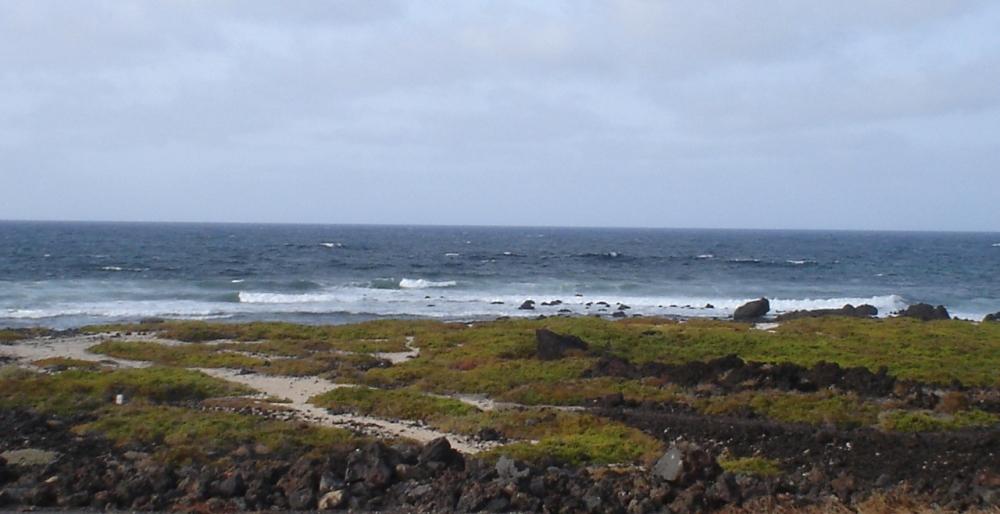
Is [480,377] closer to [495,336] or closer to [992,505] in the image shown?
[495,336]

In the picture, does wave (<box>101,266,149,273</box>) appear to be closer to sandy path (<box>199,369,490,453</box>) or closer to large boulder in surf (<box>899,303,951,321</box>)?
sandy path (<box>199,369,490,453</box>)

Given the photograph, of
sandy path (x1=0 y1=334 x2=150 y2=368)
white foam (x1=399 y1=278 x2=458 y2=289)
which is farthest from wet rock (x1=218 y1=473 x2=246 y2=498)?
white foam (x1=399 y1=278 x2=458 y2=289)

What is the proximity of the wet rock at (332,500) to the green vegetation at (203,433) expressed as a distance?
140 inches

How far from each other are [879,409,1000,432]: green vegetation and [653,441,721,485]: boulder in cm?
703

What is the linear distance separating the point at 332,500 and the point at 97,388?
1253 cm

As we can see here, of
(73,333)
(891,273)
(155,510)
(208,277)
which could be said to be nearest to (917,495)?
(155,510)

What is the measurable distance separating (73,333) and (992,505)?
3652cm

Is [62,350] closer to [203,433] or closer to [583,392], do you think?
[203,433]

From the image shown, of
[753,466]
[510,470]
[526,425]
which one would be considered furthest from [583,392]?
[510,470]

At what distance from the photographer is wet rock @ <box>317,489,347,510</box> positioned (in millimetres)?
13139

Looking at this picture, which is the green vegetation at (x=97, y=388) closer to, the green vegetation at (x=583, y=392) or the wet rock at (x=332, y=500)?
the green vegetation at (x=583, y=392)

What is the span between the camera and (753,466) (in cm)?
1584

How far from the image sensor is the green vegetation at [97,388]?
67.7 ft

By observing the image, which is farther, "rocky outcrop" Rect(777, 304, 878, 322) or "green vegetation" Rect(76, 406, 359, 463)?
"rocky outcrop" Rect(777, 304, 878, 322)
